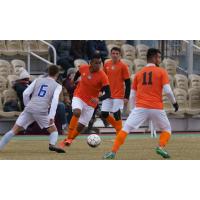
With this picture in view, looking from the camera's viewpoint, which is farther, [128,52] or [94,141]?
[128,52]

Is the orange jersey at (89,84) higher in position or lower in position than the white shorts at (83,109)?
higher

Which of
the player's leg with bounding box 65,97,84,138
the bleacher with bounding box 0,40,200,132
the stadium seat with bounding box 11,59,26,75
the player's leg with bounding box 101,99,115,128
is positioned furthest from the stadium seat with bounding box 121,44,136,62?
the player's leg with bounding box 65,97,84,138

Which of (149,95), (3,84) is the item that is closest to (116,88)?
(149,95)

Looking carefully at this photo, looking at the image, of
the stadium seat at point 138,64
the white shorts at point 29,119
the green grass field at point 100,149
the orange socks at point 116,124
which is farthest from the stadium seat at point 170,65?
the white shorts at point 29,119

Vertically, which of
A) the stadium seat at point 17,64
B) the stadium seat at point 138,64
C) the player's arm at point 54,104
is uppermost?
the player's arm at point 54,104

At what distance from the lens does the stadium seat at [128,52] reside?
27.6m

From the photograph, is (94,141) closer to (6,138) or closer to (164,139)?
(6,138)

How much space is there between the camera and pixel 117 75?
2030 centimetres

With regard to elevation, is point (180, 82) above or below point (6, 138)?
below

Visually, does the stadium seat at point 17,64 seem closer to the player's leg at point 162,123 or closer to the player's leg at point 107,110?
the player's leg at point 107,110

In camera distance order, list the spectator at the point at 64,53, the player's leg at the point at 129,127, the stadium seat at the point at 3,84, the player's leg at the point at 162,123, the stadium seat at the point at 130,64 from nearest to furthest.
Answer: the player's leg at the point at 129,127
the player's leg at the point at 162,123
the stadium seat at the point at 3,84
the spectator at the point at 64,53
the stadium seat at the point at 130,64

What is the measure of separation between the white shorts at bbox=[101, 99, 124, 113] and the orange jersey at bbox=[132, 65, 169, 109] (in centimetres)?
420

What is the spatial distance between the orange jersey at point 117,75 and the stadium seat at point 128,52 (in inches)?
279

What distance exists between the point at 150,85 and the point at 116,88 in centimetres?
451
